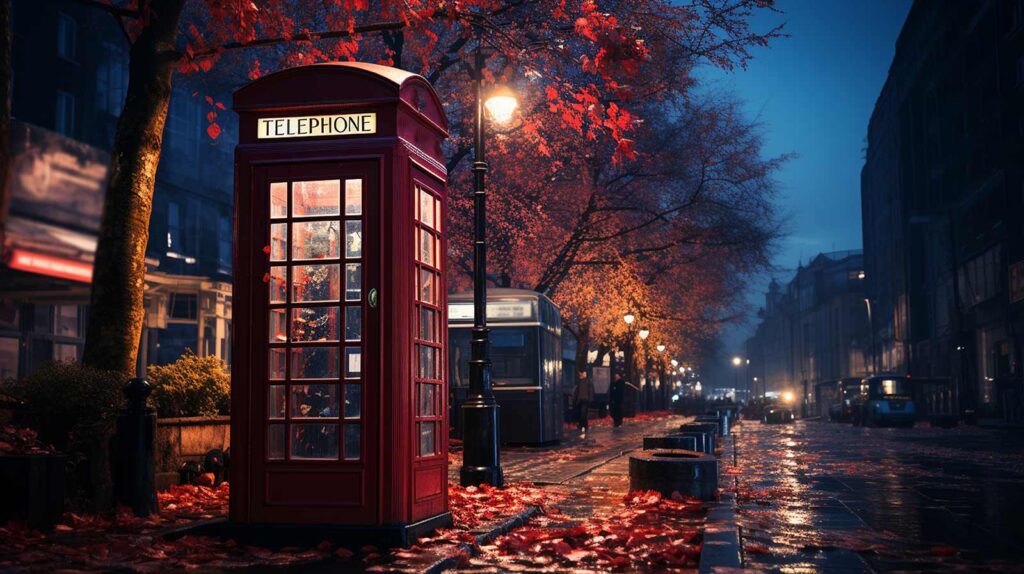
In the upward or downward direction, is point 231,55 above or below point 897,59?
below

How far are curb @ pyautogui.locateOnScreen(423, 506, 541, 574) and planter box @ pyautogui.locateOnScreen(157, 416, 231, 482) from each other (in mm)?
3430

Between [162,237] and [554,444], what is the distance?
2143 cm

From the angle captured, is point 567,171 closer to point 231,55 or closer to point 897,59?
point 231,55

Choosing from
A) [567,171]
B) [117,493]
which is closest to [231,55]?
[567,171]

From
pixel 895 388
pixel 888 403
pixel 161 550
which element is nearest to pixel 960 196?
pixel 895 388

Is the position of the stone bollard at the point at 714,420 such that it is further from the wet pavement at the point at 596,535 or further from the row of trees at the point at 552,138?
the wet pavement at the point at 596,535

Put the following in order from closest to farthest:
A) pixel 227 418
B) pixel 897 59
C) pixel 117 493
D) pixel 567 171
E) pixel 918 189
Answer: pixel 117 493
pixel 227 418
pixel 567 171
pixel 918 189
pixel 897 59

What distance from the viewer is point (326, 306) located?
809 centimetres

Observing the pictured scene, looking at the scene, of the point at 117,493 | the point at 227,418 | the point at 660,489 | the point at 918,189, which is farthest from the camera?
the point at 918,189

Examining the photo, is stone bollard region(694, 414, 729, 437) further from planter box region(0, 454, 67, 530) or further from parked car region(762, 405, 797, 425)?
parked car region(762, 405, 797, 425)

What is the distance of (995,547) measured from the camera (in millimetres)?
8297

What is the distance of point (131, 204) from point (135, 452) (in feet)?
9.67

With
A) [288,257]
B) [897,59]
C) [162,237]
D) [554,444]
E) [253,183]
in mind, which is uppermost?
[897,59]

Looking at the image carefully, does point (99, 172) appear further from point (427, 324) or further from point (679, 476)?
point (427, 324)
